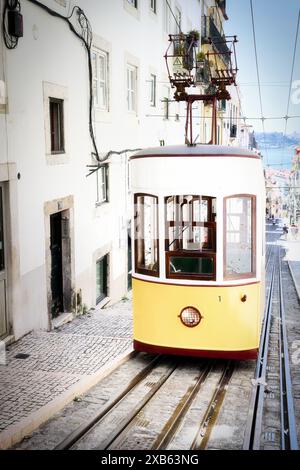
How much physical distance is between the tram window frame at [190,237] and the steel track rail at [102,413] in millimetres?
1344

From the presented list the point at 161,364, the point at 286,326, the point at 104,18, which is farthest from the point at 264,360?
the point at 104,18

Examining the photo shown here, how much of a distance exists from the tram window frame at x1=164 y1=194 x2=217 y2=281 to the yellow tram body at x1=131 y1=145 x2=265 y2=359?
13 mm

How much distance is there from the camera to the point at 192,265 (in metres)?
7.13

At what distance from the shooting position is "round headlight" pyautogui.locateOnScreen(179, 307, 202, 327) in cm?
707

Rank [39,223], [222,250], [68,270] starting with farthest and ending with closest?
[68,270] < [39,223] < [222,250]

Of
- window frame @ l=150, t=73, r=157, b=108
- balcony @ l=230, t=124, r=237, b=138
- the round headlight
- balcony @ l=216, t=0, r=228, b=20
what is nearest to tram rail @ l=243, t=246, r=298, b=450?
the round headlight

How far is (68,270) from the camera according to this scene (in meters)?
10.6

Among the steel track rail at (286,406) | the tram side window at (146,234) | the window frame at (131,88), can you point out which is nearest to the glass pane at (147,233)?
the tram side window at (146,234)

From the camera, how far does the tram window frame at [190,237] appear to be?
7.04m

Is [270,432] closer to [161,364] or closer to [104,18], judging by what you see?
[161,364]

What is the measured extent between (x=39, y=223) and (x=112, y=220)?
14.2ft

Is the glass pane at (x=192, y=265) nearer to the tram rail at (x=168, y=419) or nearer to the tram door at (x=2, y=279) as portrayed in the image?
the tram rail at (x=168, y=419)

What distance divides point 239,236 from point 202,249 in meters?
0.51

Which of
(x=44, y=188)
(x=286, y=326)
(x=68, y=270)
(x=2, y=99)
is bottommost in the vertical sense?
(x=286, y=326)
